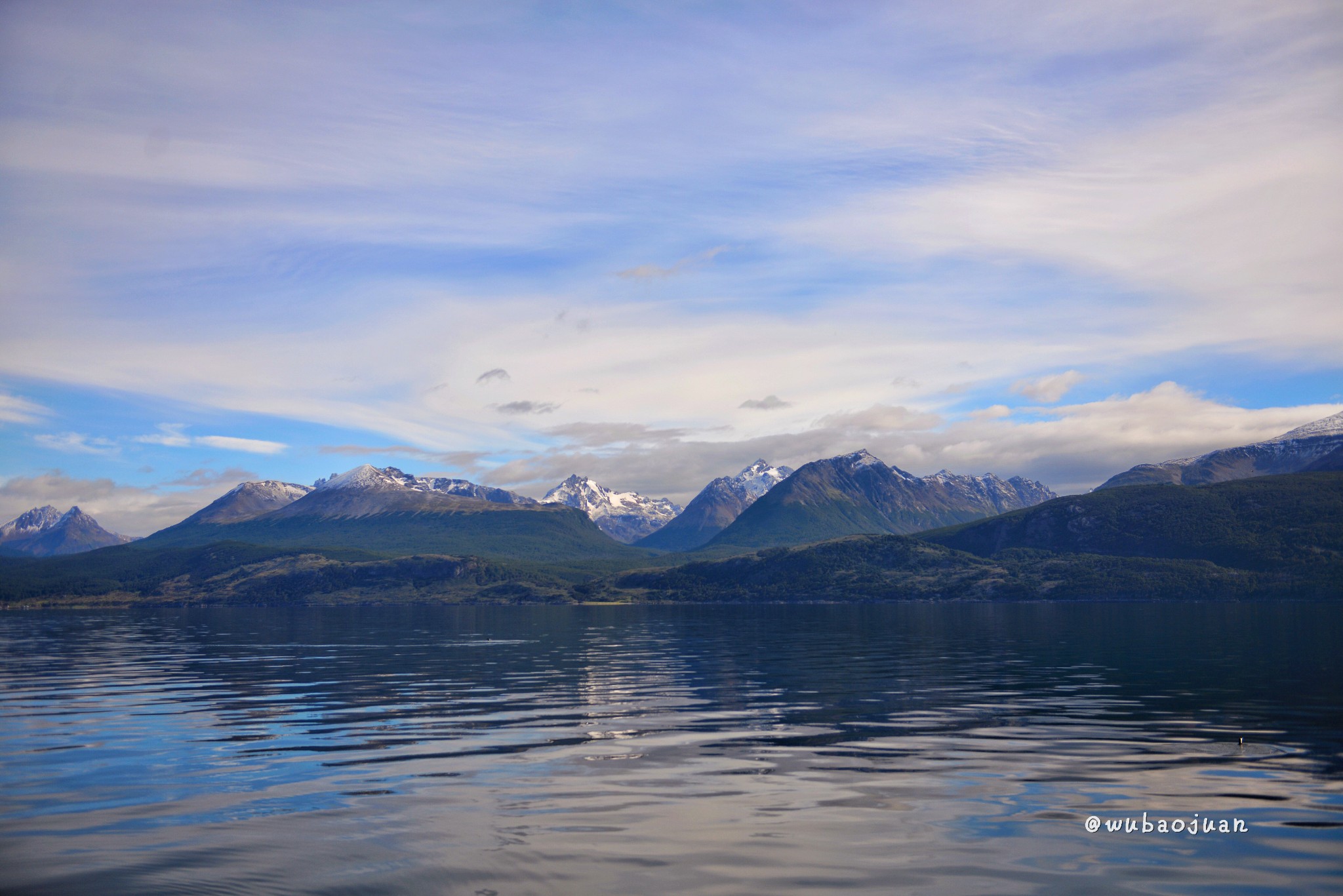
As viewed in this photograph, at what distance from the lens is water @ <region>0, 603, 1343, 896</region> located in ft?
76.9

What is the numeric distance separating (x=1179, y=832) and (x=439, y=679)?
62.2m

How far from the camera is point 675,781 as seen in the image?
34.2m

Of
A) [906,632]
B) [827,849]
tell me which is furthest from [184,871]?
[906,632]

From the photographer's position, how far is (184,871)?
23.8m

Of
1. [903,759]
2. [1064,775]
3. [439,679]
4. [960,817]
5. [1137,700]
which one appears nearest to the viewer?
[960,817]

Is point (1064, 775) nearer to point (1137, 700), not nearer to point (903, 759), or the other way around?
point (903, 759)

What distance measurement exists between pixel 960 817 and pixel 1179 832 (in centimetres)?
642

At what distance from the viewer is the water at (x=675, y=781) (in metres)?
23.4

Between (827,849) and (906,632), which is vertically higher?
(827,849)

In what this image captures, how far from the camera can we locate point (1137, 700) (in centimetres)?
5703

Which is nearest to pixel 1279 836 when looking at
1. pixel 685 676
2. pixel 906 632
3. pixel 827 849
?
pixel 827 849

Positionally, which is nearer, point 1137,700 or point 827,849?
point 827,849

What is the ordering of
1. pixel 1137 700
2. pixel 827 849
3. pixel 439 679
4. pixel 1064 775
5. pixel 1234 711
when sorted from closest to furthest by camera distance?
pixel 827 849
pixel 1064 775
pixel 1234 711
pixel 1137 700
pixel 439 679

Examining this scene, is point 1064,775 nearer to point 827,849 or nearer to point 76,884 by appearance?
point 827,849
